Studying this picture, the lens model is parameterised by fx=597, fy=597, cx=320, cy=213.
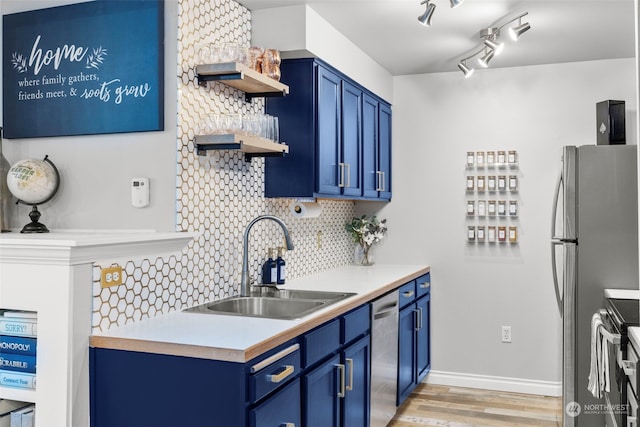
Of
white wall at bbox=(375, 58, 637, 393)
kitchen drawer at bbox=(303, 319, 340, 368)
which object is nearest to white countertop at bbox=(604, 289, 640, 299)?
white wall at bbox=(375, 58, 637, 393)

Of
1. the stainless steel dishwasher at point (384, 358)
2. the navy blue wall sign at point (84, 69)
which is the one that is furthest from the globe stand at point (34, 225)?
the stainless steel dishwasher at point (384, 358)

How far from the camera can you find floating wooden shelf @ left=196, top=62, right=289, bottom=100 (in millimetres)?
2611

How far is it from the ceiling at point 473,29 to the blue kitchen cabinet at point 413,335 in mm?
1568

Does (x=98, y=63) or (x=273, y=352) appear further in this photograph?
(x=98, y=63)

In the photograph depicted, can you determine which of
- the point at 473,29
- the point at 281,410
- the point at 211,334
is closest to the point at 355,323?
the point at 281,410

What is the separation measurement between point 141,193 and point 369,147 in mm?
2033

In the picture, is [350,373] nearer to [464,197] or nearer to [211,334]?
[211,334]

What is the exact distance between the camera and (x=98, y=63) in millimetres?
2604

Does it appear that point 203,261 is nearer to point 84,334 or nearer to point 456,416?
point 84,334

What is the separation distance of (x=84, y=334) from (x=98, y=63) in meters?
1.22

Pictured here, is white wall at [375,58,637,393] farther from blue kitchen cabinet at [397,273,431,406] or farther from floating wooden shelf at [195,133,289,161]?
floating wooden shelf at [195,133,289,161]

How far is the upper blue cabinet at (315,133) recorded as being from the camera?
3279 millimetres

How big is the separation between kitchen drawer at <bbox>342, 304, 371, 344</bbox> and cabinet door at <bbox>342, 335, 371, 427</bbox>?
4 centimetres

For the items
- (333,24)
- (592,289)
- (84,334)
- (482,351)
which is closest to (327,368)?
(84,334)
